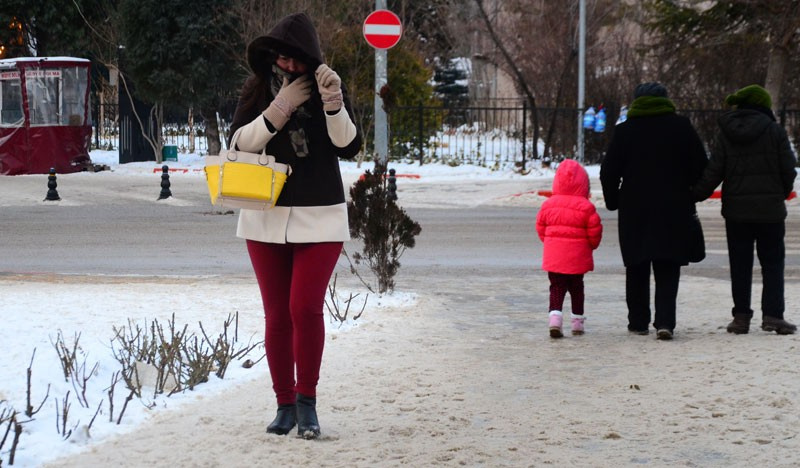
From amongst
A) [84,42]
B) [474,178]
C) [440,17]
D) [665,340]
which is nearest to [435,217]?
[474,178]

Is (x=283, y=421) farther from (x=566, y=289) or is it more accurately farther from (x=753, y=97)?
(x=753, y=97)

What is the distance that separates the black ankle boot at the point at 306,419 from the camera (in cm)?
551

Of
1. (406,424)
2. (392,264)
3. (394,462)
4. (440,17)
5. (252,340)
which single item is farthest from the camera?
(440,17)

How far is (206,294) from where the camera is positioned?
10.0 metres

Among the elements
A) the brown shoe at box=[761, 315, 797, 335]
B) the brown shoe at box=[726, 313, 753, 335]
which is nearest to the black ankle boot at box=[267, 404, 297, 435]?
the brown shoe at box=[726, 313, 753, 335]

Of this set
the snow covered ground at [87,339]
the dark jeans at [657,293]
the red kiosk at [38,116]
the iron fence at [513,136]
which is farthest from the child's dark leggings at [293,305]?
the red kiosk at [38,116]

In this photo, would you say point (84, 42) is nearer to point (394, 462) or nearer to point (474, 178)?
point (474, 178)

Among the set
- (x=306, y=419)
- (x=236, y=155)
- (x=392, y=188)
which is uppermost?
(x=236, y=155)

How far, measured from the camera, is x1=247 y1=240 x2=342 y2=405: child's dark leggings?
5398 mm

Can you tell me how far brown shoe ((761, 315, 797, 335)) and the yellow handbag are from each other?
4.61 m

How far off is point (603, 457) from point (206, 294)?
5.37 m

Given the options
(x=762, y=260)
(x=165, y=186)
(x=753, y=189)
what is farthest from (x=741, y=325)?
(x=165, y=186)

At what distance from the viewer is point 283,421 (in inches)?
221

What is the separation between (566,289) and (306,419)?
3655 mm
